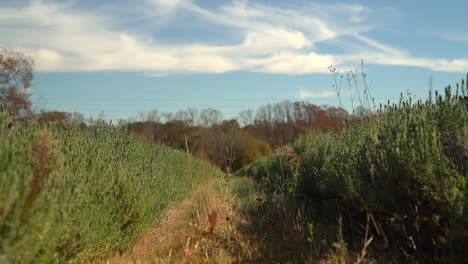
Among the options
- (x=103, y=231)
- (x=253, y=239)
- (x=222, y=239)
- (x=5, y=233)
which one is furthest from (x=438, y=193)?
(x=5, y=233)

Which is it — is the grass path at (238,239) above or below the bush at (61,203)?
below

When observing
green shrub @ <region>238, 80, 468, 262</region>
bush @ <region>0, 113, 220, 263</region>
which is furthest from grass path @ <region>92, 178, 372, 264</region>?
green shrub @ <region>238, 80, 468, 262</region>

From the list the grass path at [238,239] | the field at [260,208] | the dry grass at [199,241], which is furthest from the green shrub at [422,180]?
the dry grass at [199,241]

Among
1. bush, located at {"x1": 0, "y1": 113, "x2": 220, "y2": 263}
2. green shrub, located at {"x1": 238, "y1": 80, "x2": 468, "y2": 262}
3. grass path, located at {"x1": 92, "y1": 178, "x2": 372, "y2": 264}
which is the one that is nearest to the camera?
bush, located at {"x1": 0, "y1": 113, "x2": 220, "y2": 263}

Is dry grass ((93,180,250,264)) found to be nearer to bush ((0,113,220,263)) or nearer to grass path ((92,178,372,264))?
grass path ((92,178,372,264))

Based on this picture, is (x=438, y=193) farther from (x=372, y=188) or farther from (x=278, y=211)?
(x=278, y=211)

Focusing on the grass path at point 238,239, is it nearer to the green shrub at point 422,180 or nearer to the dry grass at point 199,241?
the dry grass at point 199,241

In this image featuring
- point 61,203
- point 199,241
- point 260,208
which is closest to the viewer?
point 61,203

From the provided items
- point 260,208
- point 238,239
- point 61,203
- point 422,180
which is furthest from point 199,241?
point 422,180

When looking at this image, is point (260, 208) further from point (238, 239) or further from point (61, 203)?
point (61, 203)

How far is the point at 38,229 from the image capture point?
9.40 ft

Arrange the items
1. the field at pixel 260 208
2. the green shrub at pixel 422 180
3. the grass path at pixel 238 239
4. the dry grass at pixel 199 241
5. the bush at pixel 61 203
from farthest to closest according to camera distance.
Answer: the dry grass at pixel 199 241 → the grass path at pixel 238 239 → the green shrub at pixel 422 180 → the field at pixel 260 208 → the bush at pixel 61 203

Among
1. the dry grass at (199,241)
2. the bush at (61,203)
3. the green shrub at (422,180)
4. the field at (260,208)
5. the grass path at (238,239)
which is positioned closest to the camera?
the bush at (61,203)

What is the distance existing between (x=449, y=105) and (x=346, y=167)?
5.90 feet
